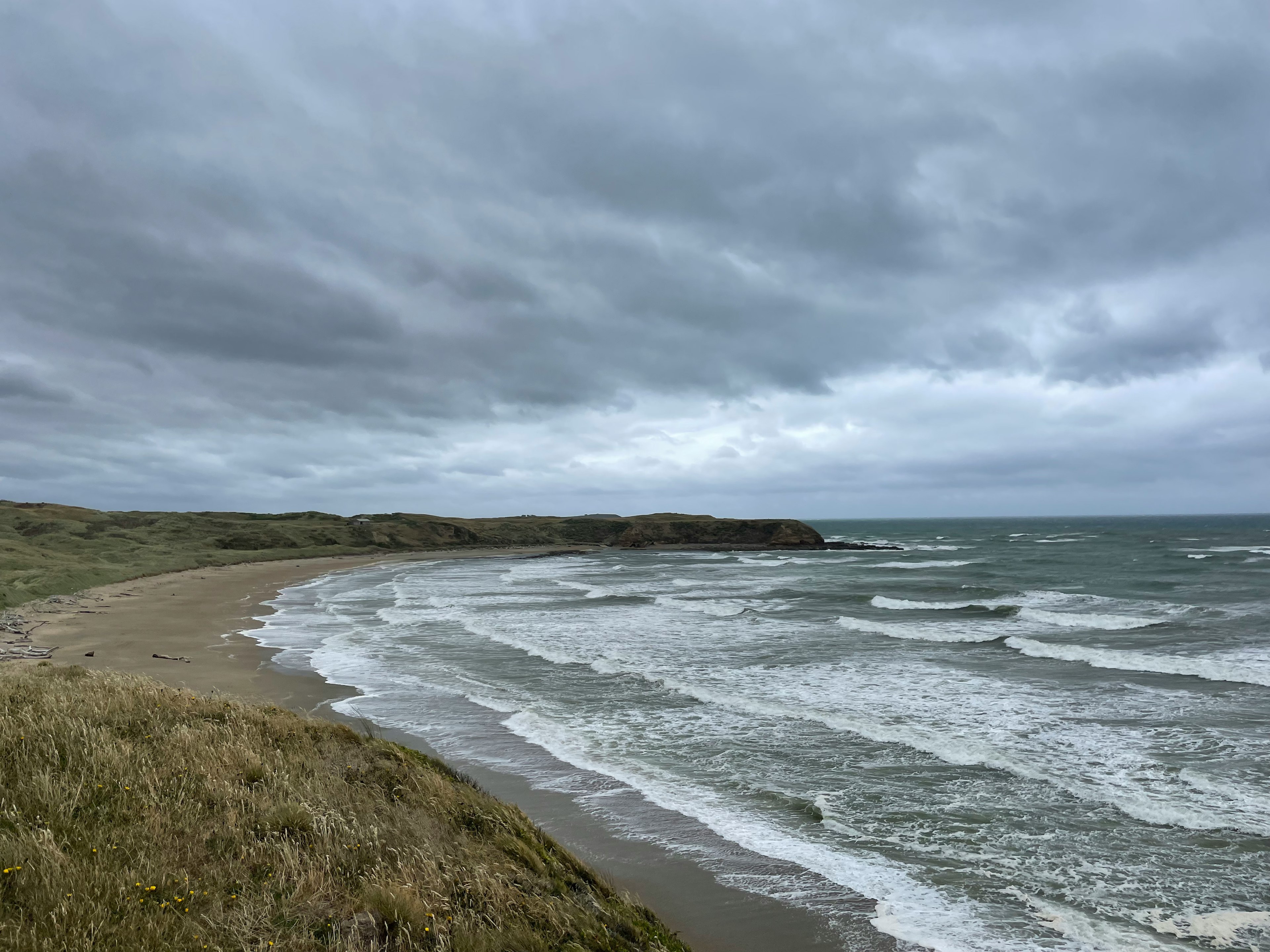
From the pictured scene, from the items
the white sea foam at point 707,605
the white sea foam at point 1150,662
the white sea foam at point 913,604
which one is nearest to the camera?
the white sea foam at point 1150,662

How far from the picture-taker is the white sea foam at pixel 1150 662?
716 inches

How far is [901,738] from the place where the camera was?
13258 mm

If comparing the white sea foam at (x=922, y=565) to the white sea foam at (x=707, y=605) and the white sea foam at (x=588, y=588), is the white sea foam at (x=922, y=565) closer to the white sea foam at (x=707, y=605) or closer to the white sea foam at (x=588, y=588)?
the white sea foam at (x=588, y=588)

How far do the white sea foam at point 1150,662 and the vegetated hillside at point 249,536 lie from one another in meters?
38.3

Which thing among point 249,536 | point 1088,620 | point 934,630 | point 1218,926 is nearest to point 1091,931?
point 1218,926

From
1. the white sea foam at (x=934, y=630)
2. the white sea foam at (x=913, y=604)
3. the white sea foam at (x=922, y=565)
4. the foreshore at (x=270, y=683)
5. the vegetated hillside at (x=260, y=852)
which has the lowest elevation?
the white sea foam at (x=922, y=565)

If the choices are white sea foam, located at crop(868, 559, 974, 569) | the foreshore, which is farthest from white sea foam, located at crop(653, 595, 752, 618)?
white sea foam, located at crop(868, 559, 974, 569)

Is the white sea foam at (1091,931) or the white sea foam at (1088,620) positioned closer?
the white sea foam at (1091,931)

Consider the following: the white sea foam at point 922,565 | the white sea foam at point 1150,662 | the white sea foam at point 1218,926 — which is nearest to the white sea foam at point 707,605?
the white sea foam at point 1150,662

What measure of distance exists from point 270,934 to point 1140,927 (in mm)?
7627

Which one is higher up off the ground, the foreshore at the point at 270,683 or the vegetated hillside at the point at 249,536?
the vegetated hillside at the point at 249,536

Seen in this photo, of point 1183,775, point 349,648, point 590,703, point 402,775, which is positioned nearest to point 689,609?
point 349,648

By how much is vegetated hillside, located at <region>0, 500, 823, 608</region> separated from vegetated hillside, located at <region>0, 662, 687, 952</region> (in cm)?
2975

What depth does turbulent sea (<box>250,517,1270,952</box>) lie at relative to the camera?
24.9 ft
